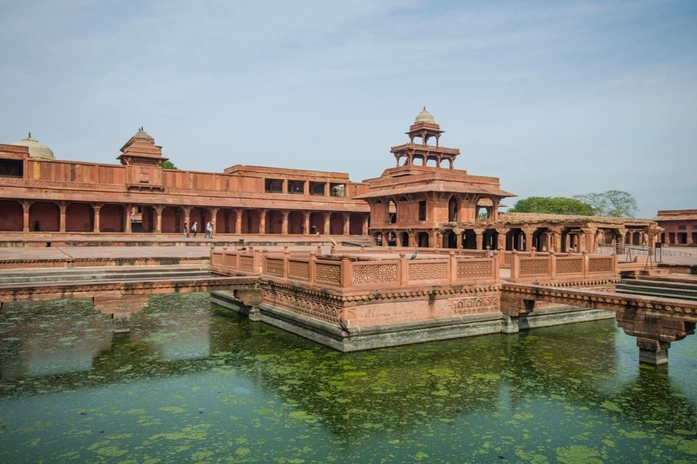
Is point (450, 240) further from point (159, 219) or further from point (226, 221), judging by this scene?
point (159, 219)

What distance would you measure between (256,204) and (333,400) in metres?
35.3

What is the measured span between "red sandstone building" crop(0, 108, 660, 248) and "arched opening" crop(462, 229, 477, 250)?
0.07 m

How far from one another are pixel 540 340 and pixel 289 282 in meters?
6.12

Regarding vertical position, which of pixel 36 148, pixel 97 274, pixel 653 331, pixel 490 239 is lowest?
pixel 653 331

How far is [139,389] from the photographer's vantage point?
29.5 ft

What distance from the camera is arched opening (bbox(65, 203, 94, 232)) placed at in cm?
3781

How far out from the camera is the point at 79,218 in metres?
38.2

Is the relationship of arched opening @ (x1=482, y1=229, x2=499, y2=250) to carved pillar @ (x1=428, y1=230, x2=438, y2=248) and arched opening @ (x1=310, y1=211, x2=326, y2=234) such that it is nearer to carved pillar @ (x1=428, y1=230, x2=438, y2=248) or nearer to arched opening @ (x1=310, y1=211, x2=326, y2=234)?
carved pillar @ (x1=428, y1=230, x2=438, y2=248)

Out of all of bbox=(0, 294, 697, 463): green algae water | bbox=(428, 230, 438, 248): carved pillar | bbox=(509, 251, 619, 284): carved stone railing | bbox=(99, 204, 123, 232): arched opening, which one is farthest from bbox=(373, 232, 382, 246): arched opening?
bbox=(0, 294, 697, 463): green algae water

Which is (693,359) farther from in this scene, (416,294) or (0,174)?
(0,174)

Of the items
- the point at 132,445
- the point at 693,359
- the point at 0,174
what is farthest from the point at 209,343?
the point at 0,174

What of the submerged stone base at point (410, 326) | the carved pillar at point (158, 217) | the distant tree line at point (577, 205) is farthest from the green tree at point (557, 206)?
the submerged stone base at point (410, 326)

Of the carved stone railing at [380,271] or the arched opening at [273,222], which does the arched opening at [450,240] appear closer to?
the arched opening at [273,222]

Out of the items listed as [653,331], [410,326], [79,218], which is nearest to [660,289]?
[653,331]
